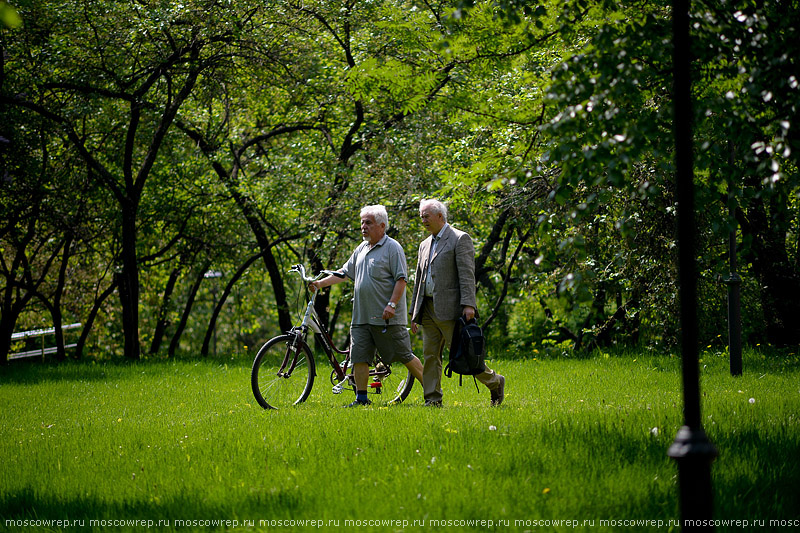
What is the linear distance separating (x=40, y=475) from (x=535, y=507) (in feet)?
12.7

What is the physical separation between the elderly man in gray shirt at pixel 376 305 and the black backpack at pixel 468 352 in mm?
825

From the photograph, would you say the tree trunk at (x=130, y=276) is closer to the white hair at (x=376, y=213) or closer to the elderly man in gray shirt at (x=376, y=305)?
the elderly man in gray shirt at (x=376, y=305)

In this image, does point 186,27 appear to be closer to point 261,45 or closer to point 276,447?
point 261,45

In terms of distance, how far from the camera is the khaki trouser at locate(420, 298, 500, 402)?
316 inches

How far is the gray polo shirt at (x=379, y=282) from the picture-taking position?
8305mm

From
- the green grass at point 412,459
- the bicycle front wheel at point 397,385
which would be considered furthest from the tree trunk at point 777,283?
the bicycle front wheel at point 397,385

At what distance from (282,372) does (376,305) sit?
4.17 ft

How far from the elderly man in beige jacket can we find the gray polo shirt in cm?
22

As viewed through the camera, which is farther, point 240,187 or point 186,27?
point 240,187

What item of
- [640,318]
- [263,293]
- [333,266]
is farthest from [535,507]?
[263,293]

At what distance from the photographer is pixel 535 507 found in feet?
14.9

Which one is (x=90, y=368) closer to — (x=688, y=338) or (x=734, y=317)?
(x=734, y=317)

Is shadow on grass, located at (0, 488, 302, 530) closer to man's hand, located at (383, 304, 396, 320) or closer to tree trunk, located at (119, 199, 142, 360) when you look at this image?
man's hand, located at (383, 304, 396, 320)

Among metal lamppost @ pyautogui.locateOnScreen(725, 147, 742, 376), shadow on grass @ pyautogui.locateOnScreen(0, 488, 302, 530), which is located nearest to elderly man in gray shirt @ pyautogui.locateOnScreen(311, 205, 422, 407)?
shadow on grass @ pyautogui.locateOnScreen(0, 488, 302, 530)
